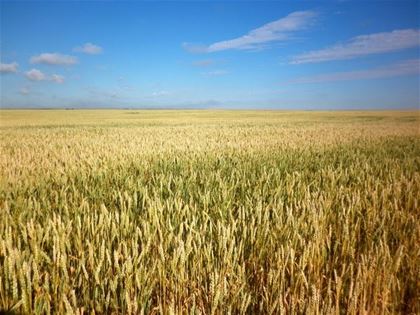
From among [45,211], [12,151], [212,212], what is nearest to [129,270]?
[212,212]

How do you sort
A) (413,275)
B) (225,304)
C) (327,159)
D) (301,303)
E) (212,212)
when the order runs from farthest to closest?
1. (327,159)
2. (212,212)
3. (413,275)
4. (225,304)
5. (301,303)

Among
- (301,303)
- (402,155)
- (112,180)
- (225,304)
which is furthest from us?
(402,155)

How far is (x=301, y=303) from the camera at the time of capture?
1543mm

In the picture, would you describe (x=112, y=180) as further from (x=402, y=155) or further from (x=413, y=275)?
(x=402, y=155)

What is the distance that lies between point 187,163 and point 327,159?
9.76 ft

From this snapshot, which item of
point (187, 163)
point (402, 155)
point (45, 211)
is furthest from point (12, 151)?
point (402, 155)

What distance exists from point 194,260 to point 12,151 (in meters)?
8.24

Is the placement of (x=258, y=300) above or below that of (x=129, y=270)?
below

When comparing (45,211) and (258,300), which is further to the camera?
(45,211)

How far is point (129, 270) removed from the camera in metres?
1.67

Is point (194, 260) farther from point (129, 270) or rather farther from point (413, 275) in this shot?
point (413, 275)

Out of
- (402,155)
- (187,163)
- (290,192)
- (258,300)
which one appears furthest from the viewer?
(402,155)

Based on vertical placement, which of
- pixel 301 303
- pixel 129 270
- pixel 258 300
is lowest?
pixel 258 300

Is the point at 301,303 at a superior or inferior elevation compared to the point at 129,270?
inferior
